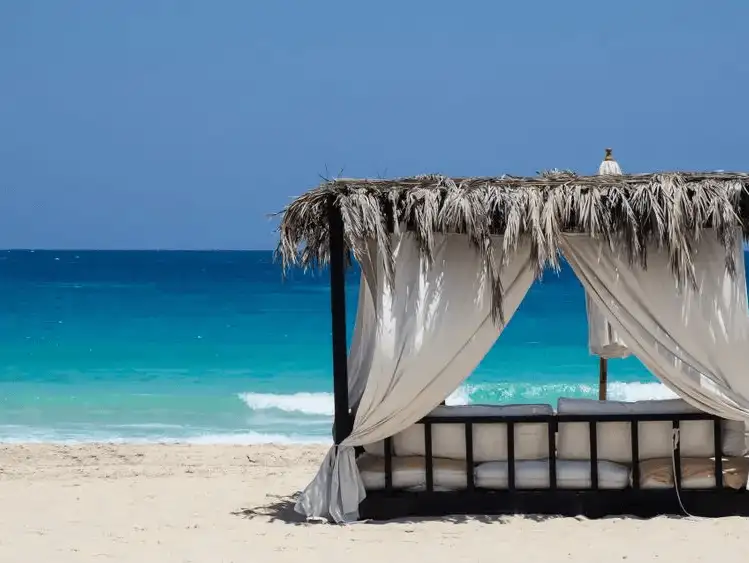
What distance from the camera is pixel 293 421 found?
39.6 feet

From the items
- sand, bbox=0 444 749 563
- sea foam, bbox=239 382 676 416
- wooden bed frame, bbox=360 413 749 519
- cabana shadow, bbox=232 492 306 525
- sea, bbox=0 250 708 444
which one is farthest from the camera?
sea foam, bbox=239 382 676 416

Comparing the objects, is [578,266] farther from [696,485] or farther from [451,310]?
[696,485]

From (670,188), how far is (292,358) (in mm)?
12732

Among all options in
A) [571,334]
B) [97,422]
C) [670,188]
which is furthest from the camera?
[571,334]

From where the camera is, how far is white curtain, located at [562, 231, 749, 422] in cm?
576

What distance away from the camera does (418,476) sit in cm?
596

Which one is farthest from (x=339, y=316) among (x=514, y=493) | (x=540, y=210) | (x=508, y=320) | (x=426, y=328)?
(x=514, y=493)

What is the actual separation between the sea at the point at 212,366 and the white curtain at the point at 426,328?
40 centimetres

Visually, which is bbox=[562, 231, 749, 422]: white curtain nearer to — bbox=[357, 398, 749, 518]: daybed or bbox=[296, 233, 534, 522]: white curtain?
bbox=[357, 398, 749, 518]: daybed

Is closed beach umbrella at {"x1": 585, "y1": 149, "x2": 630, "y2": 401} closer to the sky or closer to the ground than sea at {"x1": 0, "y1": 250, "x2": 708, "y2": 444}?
closer to the sky

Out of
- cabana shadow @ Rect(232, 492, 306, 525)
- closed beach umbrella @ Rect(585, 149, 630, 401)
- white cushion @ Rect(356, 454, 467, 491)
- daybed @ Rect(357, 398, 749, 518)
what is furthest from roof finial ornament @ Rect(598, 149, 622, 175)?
cabana shadow @ Rect(232, 492, 306, 525)

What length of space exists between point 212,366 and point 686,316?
11982 millimetres

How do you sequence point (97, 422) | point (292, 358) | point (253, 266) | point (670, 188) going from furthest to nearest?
point (253, 266)
point (292, 358)
point (97, 422)
point (670, 188)

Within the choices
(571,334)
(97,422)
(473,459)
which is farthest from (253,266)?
(473,459)
